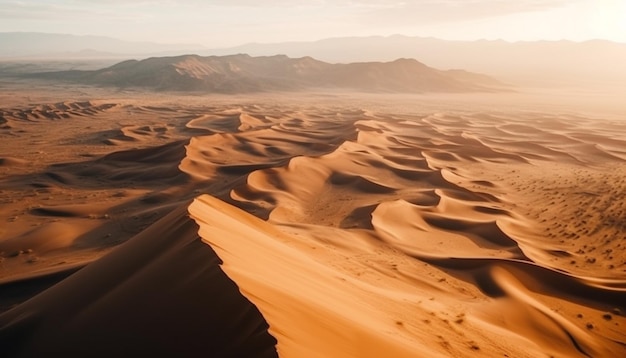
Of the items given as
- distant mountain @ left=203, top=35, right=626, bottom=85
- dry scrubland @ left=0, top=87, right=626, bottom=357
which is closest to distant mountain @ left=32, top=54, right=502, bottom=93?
distant mountain @ left=203, top=35, right=626, bottom=85

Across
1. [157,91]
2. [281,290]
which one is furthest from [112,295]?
[157,91]

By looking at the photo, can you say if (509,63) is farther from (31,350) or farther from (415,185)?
(31,350)

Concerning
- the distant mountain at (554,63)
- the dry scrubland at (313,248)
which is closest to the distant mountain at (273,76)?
the distant mountain at (554,63)

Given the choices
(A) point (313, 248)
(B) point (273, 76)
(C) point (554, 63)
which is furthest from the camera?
(C) point (554, 63)

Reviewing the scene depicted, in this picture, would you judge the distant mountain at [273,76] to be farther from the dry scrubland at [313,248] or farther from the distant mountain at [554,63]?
the dry scrubland at [313,248]

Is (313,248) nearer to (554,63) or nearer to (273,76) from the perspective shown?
(273,76)

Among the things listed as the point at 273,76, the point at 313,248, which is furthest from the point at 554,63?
the point at 313,248
